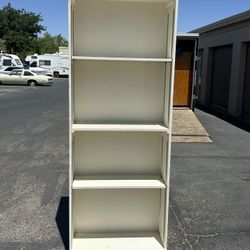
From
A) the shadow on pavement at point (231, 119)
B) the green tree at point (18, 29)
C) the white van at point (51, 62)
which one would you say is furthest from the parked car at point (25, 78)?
the green tree at point (18, 29)

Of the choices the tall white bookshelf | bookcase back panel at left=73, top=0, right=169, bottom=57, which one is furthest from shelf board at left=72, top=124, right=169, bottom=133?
bookcase back panel at left=73, top=0, right=169, bottom=57

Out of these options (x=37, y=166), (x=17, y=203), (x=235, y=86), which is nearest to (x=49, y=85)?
(x=235, y=86)

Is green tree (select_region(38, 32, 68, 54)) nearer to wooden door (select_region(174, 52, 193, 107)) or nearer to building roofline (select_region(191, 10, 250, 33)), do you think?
building roofline (select_region(191, 10, 250, 33))

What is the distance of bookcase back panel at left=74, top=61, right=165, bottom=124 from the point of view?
4285mm

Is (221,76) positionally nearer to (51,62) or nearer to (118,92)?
(118,92)

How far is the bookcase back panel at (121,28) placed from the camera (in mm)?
4191

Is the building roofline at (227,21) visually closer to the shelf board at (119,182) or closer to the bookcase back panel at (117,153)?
the bookcase back panel at (117,153)

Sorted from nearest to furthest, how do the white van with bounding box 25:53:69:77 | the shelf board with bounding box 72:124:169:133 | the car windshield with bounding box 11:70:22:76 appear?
the shelf board with bounding box 72:124:169:133
the car windshield with bounding box 11:70:22:76
the white van with bounding box 25:53:69:77

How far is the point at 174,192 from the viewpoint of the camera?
6551 millimetres

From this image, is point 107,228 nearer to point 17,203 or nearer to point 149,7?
point 17,203

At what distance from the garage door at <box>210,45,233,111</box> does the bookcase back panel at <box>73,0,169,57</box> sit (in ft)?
47.9

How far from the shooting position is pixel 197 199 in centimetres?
625

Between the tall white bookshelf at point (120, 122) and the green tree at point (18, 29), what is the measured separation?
220ft

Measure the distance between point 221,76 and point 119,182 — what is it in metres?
16.3
